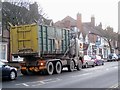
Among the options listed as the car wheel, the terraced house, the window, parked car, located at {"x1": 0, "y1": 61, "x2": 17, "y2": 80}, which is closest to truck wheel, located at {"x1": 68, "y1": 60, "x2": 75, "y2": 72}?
the car wheel

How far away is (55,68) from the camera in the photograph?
26391 mm

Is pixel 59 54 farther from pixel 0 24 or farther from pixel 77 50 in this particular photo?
pixel 0 24

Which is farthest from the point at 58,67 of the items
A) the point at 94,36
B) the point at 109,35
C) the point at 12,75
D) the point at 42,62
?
the point at 109,35

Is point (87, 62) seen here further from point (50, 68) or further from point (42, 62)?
point (42, 62)

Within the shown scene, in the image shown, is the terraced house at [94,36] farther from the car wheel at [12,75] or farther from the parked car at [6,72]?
the parked car at [6,72]

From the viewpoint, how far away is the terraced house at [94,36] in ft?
230

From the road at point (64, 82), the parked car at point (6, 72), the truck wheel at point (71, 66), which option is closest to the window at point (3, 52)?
the truck wheel at point (71, 66)

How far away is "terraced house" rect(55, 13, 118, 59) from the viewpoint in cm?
7025

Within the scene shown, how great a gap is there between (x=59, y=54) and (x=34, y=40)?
396 cm

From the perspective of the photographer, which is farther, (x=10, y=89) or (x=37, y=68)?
(x=37, y=68)

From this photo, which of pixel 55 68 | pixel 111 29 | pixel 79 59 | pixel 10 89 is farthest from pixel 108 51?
pixel 10 89

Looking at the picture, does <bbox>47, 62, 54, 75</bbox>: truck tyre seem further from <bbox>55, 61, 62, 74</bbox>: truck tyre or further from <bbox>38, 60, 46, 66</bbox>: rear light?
<bbox>55, 61, 62, 74</bbox>: truck tyre

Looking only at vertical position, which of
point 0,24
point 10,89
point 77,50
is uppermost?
point 0,24

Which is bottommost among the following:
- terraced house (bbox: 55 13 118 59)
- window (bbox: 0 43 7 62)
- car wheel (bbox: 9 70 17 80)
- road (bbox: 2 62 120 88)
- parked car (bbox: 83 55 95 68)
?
road (bbox: 2 62 120 88)
